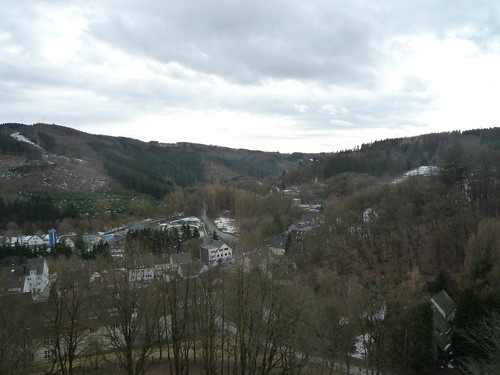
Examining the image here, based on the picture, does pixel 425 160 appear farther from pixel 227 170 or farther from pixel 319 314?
pixel 227 170

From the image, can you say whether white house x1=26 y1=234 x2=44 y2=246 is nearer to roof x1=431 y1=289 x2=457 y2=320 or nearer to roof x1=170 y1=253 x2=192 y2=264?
roof x1=170 y1=253 x2=192 y2=264

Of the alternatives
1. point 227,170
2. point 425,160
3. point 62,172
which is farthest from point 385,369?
point 227,170

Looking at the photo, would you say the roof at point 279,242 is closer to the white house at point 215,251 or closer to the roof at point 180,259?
the white house at point 215,251

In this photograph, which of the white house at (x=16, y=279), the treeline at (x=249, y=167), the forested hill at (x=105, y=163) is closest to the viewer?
the white house at (x=16, y=279)

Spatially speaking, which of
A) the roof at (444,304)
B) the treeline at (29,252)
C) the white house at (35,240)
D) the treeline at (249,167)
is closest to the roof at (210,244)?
the treeline at (29,252)


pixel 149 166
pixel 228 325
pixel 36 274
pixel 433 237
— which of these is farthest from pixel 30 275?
pixel 149 166

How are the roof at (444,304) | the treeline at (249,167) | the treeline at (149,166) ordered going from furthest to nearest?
the treeline at (249,167) → the treeline at (149,166) → the roof at (444,304)
